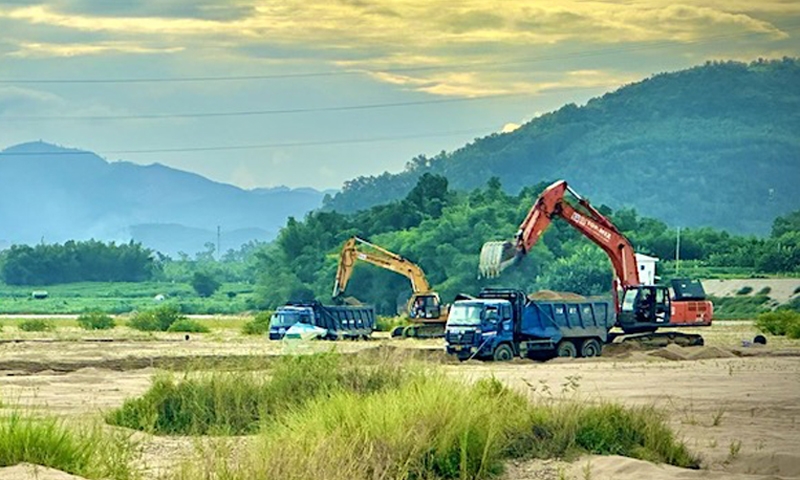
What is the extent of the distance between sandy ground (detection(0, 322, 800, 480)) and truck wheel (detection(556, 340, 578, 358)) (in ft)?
3.60

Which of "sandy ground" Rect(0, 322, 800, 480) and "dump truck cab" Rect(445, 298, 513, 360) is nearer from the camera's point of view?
"sandy ground" Rect(0, 322, 800, 480)

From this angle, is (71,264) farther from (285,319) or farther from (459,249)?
(285,319)

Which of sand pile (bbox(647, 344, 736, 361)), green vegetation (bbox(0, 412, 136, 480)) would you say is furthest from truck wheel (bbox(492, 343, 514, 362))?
A: green vegetation (bbox(0, 412, 136, 480))

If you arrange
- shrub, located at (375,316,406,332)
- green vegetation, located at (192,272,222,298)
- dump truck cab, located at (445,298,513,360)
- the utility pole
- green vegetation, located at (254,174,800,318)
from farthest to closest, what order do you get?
green vegetation, located at (192,272,222,298)
green vegetation, located at (254,174,800,318)
the utility pole
shrub, located at (375,316,406,332)
dump truck cab, located at (445,298,513,360)

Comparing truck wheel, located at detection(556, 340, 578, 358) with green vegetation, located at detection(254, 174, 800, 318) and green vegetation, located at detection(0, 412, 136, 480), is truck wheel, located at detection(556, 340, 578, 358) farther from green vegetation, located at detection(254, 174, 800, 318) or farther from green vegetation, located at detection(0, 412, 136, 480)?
green vegetation, located at detection(254, 174, 800, 318)

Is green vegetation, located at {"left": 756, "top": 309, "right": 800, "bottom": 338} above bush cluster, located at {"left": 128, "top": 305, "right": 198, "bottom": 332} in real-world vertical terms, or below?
above

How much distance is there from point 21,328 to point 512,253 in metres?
33.9

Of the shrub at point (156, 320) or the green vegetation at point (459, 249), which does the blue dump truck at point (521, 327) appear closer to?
the shrub at point (156, 320)

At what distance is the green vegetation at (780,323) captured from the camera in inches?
2712

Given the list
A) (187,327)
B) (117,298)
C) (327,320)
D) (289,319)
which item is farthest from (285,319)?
(117,298)

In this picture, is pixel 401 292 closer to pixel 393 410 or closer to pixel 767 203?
pixel 767 203

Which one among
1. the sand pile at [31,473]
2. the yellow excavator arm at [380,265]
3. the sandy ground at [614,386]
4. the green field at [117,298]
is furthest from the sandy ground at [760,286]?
the sand pile at [31,473]

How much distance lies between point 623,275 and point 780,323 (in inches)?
553

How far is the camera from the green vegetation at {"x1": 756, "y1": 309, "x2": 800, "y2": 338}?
68875 mm
